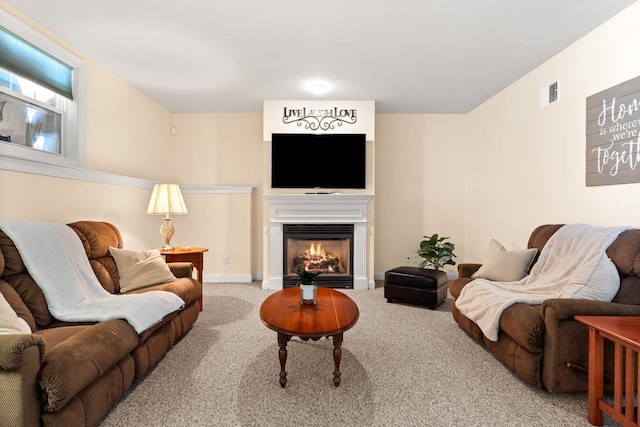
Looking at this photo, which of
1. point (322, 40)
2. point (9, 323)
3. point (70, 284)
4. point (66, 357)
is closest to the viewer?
point (66, 357)

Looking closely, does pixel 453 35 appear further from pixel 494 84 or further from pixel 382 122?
pixel 382 122

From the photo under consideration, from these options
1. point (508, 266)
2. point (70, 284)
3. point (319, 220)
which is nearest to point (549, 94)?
point (508, 266)

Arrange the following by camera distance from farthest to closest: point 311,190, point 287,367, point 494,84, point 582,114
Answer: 1. point 311,190
2. point 494,84
3. point 582,114
4. point 287,367

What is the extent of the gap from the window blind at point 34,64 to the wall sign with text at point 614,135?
15.6ft

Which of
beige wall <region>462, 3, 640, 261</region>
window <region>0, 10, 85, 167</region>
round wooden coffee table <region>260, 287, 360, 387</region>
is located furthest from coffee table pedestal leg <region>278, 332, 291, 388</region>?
beige wall <region>462, 3, 640, 261</region>

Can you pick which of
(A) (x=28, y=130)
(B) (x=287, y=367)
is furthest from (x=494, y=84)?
(A) (x=28, y=130)

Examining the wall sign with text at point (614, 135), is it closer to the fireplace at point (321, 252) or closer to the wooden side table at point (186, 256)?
the fireplace at point (321, 252)

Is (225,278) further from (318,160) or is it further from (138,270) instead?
(318,160)

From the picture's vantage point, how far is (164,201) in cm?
351

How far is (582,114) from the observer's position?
2.79 m

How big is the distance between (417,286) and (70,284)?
322cm

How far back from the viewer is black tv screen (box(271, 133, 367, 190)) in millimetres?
4391

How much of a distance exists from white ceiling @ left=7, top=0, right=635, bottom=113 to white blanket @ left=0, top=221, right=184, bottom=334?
175cm

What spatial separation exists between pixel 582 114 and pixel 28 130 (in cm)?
482
